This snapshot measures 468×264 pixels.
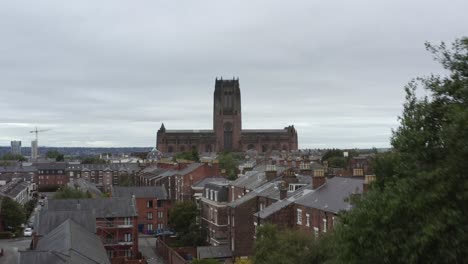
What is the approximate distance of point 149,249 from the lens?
234ft

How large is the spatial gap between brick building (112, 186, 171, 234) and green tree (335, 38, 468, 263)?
6395 centimetres

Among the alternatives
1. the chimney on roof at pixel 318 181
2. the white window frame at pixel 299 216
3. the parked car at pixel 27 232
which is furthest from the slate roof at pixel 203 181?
the white window frame at pixel 299 216

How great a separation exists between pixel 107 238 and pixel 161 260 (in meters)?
6.54

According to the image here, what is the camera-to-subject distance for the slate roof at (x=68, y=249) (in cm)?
3388

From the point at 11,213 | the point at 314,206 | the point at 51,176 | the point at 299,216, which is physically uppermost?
the point at 314,206

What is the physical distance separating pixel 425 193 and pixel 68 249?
25517mm

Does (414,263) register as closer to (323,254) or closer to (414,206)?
(414,206)

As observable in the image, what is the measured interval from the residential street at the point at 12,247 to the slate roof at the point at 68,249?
1431cm

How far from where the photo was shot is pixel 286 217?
47625 millimetres

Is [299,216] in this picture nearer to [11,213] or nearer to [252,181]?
[252,181]

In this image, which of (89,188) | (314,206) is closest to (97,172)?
(89,188)

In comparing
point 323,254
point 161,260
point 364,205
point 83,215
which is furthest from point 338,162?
point 364,205

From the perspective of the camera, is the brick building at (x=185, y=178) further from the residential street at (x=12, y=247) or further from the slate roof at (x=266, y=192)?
the slate roof at (x=266, y=192)

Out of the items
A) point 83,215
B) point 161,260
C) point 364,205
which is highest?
point 364,205
